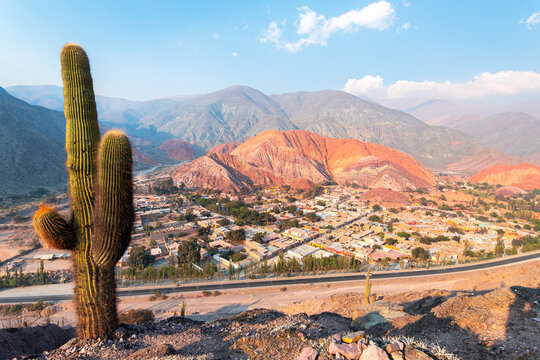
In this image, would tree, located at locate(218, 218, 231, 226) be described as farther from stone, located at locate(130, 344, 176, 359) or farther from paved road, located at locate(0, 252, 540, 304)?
stone, located at locate(130, 344, 176, 359)

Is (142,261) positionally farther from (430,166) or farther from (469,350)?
(430,166)

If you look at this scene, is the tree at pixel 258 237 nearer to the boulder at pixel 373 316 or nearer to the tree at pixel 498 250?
the boulder at pixel 373 316

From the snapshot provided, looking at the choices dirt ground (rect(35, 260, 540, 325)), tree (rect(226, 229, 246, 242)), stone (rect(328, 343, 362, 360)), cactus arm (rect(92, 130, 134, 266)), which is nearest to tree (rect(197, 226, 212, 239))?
tree (rect(226, 229, 246, 242))

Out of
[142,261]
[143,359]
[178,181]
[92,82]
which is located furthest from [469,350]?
[178,181]

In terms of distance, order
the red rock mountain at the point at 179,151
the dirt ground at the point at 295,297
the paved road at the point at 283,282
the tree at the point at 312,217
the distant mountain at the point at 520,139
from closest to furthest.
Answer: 1. the dirt ground at the point at 295,297
2. the paved road at the point at 283,282
3. the tree at the point at 312,217
4. the red rock mountain at the point at 179,151
5. the distant mountain at the point at 520,139

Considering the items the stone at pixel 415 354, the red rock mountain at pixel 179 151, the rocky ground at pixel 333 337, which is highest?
the red rock mountain at pixel 179 151

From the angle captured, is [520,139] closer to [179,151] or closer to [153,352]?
[179,151]

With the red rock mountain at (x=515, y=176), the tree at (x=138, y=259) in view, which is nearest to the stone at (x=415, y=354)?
the tree at (x=138, y=259)
